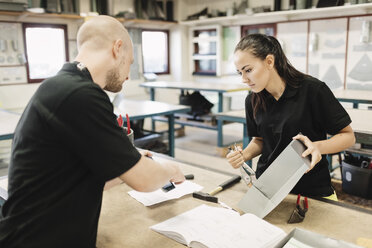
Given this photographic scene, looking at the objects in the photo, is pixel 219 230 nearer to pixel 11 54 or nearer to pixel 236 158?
pixel 236 158

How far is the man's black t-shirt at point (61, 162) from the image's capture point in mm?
839

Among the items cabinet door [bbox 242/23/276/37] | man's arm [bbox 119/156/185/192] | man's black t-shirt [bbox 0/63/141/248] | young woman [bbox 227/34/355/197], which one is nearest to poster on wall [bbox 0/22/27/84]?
cabinet door [bbox 242/23/276/37]

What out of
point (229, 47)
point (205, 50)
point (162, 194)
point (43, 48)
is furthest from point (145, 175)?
point (205, 50)

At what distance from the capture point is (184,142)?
17.9ft

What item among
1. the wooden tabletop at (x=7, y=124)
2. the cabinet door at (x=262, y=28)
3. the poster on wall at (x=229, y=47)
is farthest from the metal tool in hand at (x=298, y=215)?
the poster on wall at (x=229, y=47)

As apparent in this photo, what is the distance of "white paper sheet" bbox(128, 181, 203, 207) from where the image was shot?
1.37m

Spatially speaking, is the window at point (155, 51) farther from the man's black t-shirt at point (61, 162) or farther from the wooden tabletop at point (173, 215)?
the man's black t-shirt at point (61, 162)

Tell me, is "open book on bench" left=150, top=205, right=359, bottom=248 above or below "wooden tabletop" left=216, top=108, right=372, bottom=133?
below

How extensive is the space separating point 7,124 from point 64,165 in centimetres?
234

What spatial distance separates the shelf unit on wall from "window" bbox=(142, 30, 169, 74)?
19.2 inches

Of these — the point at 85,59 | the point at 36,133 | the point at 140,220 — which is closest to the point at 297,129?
the point at 140,220

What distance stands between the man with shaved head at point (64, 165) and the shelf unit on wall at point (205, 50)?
5.31 metres

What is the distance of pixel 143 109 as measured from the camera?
379 cm

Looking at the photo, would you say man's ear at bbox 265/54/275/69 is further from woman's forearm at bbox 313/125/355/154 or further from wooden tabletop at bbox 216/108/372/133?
wooden tabletop at bbox 216/108/372/133
